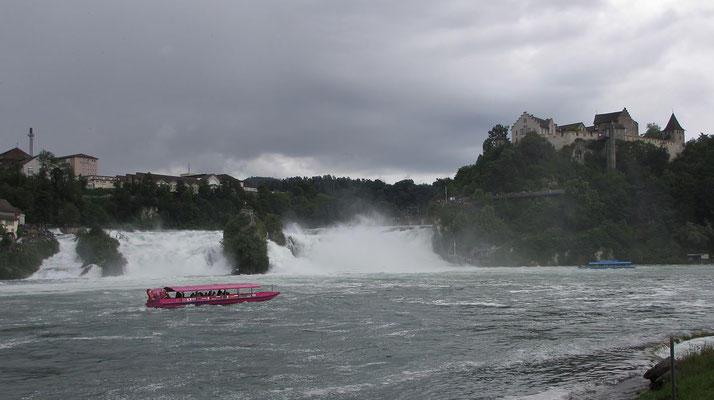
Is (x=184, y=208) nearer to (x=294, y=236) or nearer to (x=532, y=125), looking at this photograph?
(x=294, y=236)

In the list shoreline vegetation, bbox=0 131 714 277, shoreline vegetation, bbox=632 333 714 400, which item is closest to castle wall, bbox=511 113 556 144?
shoreline vegetation, bbox=0 131 714 277

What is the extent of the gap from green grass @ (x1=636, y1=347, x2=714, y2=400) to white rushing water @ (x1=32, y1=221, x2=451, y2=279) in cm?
4497

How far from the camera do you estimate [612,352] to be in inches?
792

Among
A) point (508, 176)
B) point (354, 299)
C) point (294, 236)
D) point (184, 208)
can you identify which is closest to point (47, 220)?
point (184, 208)

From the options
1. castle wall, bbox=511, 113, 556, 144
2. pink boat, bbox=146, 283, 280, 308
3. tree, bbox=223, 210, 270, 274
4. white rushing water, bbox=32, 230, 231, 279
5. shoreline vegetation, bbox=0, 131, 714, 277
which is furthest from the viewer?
castle wall, bbox=511, 113, 556, 144

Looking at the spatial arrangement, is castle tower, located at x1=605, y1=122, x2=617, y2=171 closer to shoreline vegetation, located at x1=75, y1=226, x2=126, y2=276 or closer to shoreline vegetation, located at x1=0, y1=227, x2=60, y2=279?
shoreline vegetation, located at x1=75, y1=226, x2=126, y2=276

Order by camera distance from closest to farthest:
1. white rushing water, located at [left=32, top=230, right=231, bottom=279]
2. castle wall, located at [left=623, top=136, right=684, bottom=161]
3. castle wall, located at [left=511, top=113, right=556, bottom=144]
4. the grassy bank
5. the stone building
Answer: the grassy bank, white rushing water, located at [left=32, top=230, right=231, bottom=279], the stone building, castle wall, located at [left=623, top=136, right=684, bottom=161], castle wall, located at [left=511, top=113, right=556, bottom=144]

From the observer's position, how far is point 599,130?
9450 centimetres

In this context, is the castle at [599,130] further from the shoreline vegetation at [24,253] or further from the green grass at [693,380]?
the green grass at [693,380]

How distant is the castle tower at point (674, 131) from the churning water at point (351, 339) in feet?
197

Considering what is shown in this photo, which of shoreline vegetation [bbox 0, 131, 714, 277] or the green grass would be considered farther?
shoreline vegetation [bbox 0, 131, 714, 277]

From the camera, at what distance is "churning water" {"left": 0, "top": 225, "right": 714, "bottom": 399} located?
16578 mm

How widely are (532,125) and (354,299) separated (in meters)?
69.3

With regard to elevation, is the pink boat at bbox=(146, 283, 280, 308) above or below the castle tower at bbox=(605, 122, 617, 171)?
below
